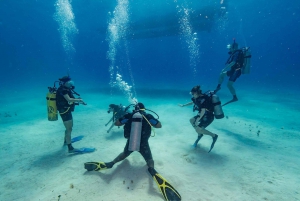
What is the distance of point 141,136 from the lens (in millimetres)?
4336

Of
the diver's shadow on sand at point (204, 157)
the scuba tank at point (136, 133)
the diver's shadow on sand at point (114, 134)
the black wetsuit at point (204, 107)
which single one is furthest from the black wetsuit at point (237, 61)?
the diver's shadow on sand at point (114, 134)

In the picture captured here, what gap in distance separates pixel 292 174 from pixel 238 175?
1.53 metres

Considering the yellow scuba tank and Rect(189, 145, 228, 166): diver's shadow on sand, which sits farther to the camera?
the yellow scuba tank

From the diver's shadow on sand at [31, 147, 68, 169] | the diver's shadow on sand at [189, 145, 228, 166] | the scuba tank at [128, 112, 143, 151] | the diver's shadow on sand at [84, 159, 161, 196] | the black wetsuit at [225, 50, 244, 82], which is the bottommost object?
the diver's shadow on sand at [31, 147, 68, 169]

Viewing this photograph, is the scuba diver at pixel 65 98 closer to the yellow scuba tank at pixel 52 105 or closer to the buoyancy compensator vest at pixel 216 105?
the yellow scuba tank at pixel 52 105

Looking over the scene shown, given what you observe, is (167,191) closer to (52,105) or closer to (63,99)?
(63,99)

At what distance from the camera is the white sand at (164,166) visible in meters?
3.82

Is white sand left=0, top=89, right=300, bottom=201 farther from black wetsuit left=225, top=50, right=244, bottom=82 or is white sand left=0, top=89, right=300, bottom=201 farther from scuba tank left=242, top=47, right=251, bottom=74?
scuba tank left=242, top=47, right=251, bottom=74

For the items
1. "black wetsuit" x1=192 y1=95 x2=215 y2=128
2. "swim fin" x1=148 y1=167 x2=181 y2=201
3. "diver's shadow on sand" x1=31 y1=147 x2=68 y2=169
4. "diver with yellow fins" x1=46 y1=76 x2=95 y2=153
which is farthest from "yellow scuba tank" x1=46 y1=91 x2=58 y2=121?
"black wetsuit" x1=192 y1=95 x2=215 y2=128

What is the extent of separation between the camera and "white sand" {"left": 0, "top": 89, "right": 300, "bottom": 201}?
12.5ft

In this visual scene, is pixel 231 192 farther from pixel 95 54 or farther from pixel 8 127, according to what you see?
pixel 95 54

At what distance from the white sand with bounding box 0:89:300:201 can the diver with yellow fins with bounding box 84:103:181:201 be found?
248mm

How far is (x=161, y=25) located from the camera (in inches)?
1069

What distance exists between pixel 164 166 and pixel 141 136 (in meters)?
1.43
